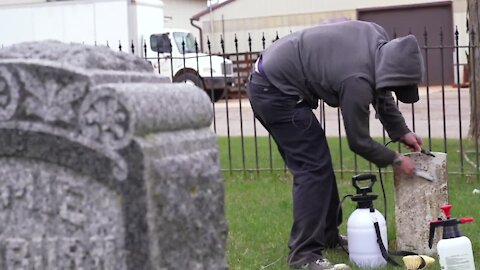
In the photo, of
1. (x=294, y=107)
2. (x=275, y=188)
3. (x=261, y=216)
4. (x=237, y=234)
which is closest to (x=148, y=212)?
(x=294, y=107)

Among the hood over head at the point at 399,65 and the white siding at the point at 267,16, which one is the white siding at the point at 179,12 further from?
the hood over head at the point at 399,65

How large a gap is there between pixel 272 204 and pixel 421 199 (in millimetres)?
2065

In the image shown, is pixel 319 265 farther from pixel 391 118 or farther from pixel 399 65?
pixel 399 65

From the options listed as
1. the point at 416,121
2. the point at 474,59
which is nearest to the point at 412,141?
the point at 474,59

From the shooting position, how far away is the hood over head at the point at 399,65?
432 cm

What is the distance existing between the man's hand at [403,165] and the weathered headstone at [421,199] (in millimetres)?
112

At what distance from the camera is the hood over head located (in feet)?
14.2

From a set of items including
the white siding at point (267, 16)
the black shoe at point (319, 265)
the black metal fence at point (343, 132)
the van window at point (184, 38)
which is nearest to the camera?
the black shoe at point (319, 265)

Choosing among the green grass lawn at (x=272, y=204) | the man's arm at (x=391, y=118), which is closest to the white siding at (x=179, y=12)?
the green grass lawn at (x=272, y=204)

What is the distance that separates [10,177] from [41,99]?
0.93ft

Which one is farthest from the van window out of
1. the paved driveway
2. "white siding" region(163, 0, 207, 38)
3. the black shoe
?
the black shoe

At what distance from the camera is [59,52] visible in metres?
2.65

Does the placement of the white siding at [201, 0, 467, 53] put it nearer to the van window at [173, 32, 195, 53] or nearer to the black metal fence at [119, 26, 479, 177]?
the van window at [173, 32, 195, 53]

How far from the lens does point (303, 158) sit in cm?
478
